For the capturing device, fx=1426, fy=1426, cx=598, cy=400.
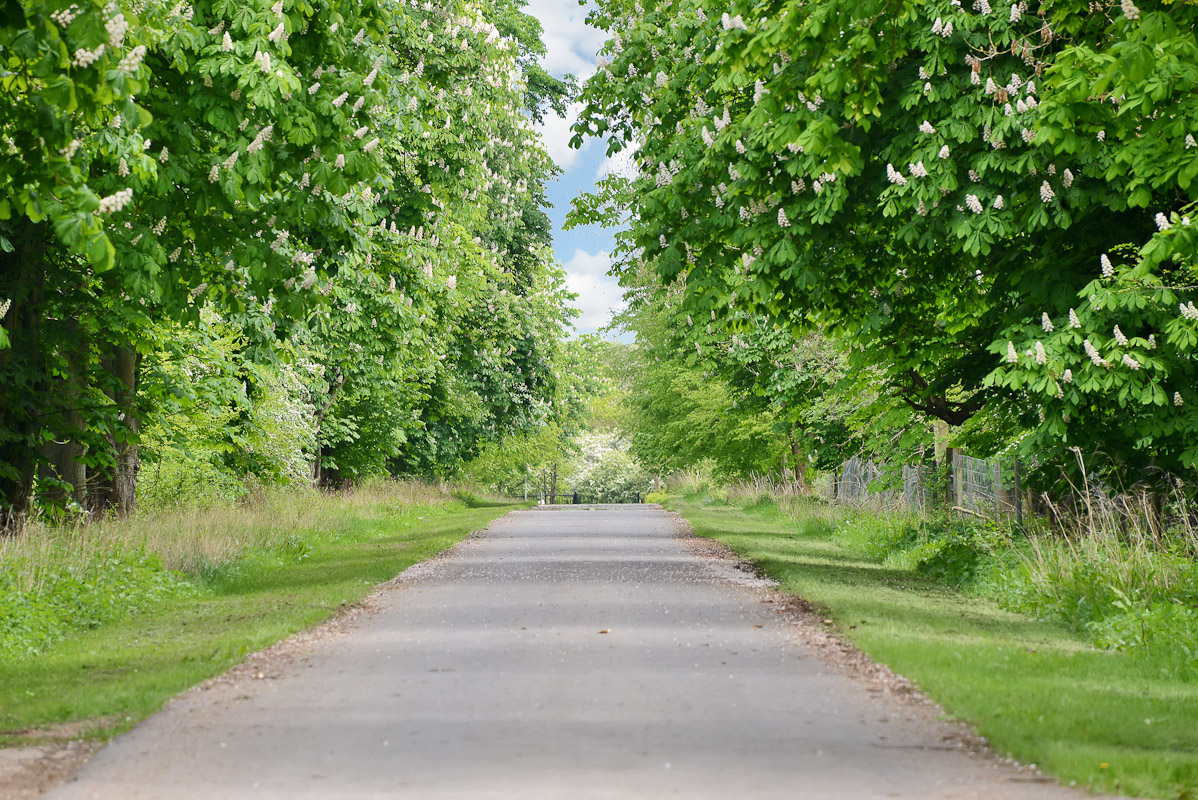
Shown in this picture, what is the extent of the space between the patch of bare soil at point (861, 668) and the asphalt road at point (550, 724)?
2.8 inches

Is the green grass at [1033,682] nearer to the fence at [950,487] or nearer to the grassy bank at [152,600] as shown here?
the fence at [950,487]

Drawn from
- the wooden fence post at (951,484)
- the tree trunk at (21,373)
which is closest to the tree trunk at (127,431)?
the tree trunk at (21,373)

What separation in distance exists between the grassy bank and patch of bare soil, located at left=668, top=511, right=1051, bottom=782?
178 inches

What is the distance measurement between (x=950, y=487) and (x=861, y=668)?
14916mm

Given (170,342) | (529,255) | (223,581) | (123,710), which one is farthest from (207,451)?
(529,255)

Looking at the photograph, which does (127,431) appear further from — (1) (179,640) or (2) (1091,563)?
(2) (1091,563)

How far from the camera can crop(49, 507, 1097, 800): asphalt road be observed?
265 inches

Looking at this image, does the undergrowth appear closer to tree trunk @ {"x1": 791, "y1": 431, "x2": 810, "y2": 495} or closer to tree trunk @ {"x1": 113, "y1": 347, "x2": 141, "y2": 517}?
tree trunk @ {"x1": 113, "y1": 347, "x2": 141, "y2": 517}

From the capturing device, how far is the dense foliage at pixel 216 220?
913 centimetres

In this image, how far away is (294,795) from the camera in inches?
258

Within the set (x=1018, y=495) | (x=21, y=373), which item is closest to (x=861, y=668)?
(x=1018, y=495)

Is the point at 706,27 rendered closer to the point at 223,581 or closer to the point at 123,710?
the point at 223,581

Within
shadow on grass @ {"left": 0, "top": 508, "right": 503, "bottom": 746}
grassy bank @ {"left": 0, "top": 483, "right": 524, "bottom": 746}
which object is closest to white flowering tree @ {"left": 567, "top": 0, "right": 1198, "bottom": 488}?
shadow on grass @ {"left": 0, "top": 508, "right": 503, "bottom": 746}

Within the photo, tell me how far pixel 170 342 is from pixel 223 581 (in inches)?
165
